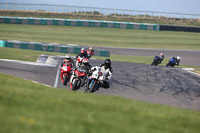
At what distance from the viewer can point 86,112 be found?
6.27 metres

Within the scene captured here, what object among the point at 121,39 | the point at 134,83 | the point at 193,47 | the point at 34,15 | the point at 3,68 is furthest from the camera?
the point at 34,15

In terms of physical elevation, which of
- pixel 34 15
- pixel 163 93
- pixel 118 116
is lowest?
pixel 163 93

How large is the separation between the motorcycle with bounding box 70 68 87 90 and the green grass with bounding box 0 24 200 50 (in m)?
28.4

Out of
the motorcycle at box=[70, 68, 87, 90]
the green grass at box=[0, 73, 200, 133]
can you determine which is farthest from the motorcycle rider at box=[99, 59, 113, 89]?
the green grass at box=[0, 73, 200, 133]

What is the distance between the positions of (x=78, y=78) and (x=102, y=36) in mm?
35479

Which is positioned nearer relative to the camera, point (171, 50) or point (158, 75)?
point (158, 75)

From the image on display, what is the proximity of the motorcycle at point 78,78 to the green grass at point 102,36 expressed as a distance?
1117 inches

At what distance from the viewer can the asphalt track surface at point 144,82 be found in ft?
47.8

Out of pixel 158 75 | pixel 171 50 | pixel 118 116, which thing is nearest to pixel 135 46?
pixel 171 50

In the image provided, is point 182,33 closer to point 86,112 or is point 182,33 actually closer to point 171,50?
Answer: point 171,50

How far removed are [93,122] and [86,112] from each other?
645 mm

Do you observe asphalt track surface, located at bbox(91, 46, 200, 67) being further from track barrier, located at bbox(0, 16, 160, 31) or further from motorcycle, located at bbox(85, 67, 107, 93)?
motorcycle, located at bbox(85, 67, 107, 93)

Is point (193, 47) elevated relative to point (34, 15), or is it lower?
lower

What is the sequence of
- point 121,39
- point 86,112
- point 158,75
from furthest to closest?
point 121,39 < point 158,75 < point 86,112
